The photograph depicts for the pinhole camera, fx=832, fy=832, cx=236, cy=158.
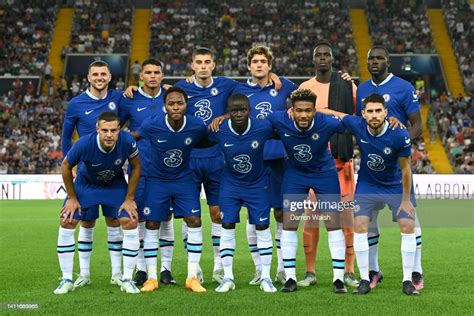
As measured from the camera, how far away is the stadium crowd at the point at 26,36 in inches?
1394

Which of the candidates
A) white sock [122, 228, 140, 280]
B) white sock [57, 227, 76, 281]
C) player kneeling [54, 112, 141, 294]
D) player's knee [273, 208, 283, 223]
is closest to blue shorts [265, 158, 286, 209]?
player's knee [273, 208, 283, 223]

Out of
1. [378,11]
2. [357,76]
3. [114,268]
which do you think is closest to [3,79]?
[357,76]

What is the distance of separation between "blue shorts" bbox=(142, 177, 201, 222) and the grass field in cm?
76

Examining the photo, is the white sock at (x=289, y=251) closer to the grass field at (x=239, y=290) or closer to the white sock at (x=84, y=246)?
the grass field at (x=239, y=290)

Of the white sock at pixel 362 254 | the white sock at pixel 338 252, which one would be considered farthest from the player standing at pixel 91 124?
the white sock at pixel 362 254

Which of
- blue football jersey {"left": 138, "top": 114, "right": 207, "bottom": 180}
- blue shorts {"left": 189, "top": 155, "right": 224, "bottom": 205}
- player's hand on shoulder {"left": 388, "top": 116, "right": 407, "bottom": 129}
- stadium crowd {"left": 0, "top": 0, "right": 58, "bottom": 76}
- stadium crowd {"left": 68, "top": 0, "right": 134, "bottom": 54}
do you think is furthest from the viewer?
stadium crowd {"left": 68, "top": 0, "right": 134, "bottom": 54}

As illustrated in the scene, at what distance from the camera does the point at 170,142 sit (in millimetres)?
8453

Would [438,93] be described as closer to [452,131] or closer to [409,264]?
[452,131]

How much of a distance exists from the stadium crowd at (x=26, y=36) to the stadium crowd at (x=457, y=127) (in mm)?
16243

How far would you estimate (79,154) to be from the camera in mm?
8133

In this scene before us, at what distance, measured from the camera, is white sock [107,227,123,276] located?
8742mm

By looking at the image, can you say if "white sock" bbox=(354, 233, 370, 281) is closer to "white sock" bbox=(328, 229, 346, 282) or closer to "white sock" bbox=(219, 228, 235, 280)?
"white sock" bbox=(328, 229, 346, 282)

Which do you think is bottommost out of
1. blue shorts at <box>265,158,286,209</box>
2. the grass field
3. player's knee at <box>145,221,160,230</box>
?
the grass field

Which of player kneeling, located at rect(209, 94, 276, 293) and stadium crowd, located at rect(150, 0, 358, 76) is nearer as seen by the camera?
player kneeling, located at rect(209, 94, 276, 293)
